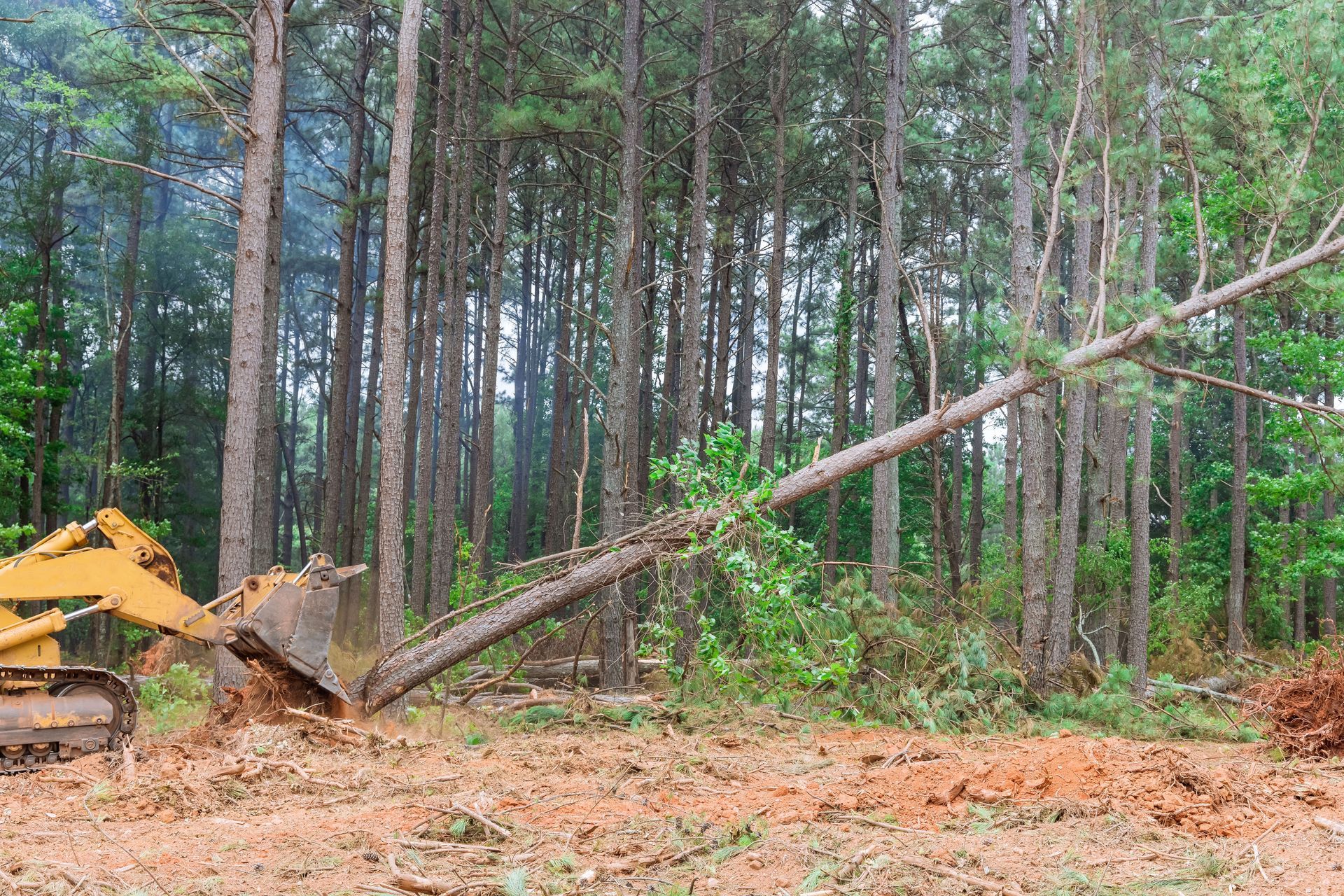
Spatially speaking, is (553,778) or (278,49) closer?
(553,778)

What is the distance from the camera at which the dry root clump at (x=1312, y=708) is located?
788 centimetres

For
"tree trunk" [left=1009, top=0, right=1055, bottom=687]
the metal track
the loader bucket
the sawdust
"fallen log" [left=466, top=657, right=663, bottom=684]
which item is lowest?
the sawdust

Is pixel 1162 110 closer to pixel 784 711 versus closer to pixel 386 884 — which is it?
pixel 784 711

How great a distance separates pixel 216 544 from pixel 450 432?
550 inches

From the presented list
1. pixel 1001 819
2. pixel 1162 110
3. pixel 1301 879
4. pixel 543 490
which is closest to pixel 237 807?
pixel 1001 819

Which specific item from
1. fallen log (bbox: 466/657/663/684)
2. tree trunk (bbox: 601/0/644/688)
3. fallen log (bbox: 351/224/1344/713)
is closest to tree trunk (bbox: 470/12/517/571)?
fallen log (bbox: 466/657/663/684)

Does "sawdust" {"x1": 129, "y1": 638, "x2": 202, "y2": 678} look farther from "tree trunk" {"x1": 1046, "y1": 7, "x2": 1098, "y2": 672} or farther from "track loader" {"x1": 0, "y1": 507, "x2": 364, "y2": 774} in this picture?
"tree trunk" {"x1": 1046, "y1": 7, "x2": 1098, "y2": 672}

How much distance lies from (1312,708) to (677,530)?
5.45 m

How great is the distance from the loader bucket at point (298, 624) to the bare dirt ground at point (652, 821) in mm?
524

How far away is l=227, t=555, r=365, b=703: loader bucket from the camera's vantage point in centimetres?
755

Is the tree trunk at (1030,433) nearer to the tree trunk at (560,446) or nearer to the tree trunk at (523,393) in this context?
the tree trunk at (523,393)

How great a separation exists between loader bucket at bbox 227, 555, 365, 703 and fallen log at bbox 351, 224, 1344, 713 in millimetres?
1118

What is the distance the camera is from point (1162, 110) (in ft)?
41.5

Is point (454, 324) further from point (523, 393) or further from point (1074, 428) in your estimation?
point (523, 393)
